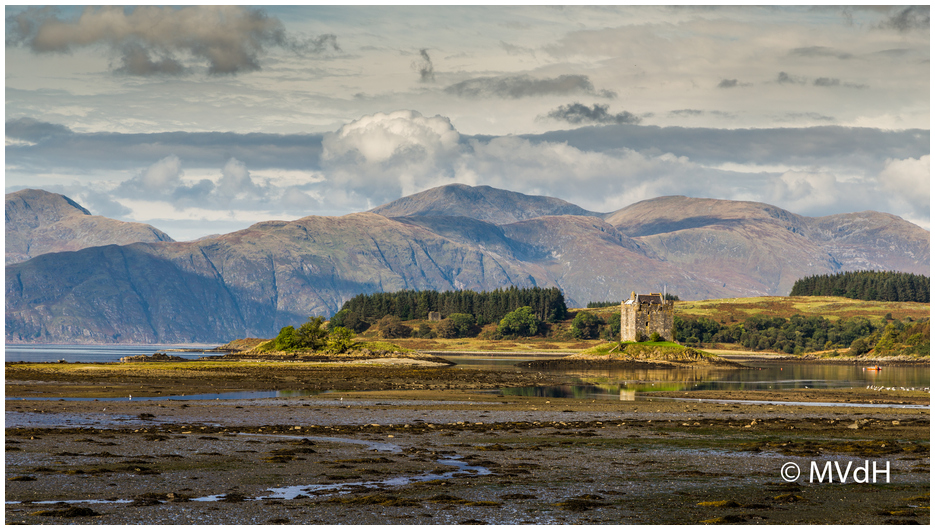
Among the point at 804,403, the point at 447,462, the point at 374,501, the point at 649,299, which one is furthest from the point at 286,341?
the point at 374,501

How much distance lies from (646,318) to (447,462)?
431ft

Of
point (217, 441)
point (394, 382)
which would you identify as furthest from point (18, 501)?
point (394, 382)

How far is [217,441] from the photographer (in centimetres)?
3656

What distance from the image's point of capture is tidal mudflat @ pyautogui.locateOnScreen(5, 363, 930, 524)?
78.4ft

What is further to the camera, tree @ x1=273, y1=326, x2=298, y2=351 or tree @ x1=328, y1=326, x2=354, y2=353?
tree @ x1=273, y1=326, x2=298, y2=351

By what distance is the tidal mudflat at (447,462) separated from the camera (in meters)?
23.9

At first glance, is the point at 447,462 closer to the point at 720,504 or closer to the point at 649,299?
the point at 720,504

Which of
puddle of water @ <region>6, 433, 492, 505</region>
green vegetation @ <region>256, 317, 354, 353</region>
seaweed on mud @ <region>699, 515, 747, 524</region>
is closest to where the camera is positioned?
seaweed on mud @ <region>699, 515, 747, 524</region>

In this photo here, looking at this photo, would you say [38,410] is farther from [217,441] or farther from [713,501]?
[713,501]

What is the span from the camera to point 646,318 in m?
160

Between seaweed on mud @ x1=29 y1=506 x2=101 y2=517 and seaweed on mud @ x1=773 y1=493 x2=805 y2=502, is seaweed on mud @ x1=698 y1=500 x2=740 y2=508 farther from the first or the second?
seaweed on mud @ x1=29 y1=506 x2=101 y2=517

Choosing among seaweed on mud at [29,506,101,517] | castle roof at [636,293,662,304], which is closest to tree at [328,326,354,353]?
castle roof at [636,293,662,304]

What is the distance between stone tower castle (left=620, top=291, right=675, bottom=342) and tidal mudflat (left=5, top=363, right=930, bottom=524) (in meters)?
98.1

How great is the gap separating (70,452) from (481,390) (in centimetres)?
4852
